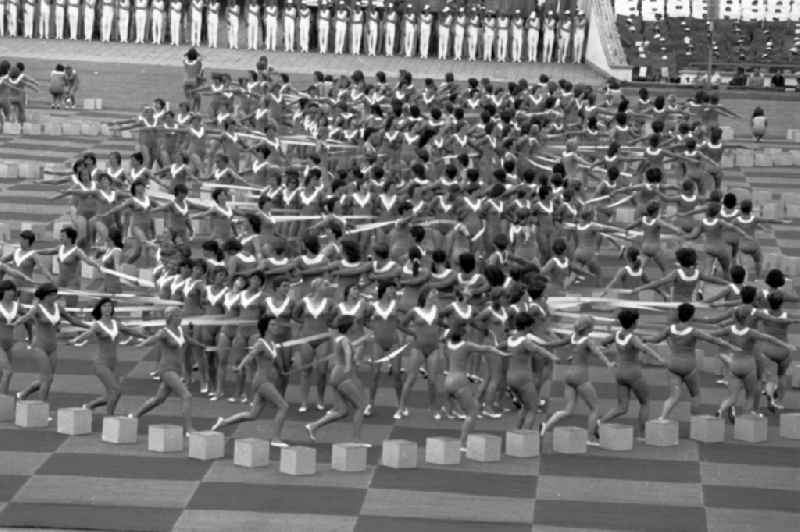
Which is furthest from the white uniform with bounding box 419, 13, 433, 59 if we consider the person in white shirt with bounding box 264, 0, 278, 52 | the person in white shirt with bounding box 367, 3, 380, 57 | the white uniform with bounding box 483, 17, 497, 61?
the person in white shirt with bounding box 264, 0, 278, 52

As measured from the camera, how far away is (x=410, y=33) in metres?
63.3

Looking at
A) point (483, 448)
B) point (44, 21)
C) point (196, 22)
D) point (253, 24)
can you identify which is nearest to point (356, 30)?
point (253, 24)

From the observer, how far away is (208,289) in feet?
91.2

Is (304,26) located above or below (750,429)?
above

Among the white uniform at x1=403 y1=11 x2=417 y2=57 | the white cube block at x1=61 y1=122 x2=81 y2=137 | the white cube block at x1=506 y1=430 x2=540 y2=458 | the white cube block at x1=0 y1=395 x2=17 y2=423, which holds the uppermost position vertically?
the white uniform at x1=403 y1=11 x2=417 y2=57

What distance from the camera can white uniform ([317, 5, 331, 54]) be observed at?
207 feet

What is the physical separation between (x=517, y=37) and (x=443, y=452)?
38.5 metres

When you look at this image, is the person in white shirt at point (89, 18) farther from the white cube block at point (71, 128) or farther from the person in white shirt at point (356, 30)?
the white cube block at point (71, 128)

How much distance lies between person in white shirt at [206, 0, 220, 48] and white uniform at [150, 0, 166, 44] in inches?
49.1

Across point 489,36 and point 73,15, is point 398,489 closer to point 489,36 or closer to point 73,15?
point 489,36

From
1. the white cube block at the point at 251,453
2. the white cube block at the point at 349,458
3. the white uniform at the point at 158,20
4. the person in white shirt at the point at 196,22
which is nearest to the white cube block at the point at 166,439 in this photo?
the white cube block at the point at 251,453

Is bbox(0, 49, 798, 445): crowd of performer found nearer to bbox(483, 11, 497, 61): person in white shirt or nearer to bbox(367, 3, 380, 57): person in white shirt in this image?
bbox(483, 11, 497, 61): person in white shirt

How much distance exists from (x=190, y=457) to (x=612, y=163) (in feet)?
48.3

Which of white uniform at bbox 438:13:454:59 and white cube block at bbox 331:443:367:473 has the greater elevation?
white uniform at bbox 438:13:454:59
